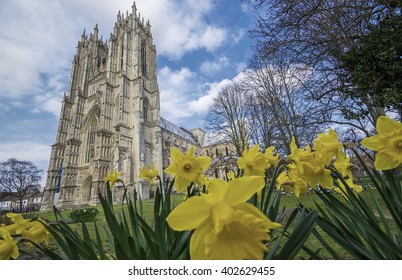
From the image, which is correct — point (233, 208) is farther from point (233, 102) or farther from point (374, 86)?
point (233, 102)

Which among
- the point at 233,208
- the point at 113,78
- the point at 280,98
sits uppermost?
the point at 113,78

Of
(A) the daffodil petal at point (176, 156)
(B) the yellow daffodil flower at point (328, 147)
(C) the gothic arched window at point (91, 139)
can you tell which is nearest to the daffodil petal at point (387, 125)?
(B) the yellow daffodil flower at point (328, 147)

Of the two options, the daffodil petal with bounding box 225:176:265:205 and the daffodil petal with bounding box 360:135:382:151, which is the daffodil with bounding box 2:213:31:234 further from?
the daffodil petal with bounding box 360:135:382:151

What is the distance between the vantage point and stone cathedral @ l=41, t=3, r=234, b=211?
22.0 metres

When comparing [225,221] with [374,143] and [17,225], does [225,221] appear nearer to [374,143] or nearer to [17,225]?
[374,143]

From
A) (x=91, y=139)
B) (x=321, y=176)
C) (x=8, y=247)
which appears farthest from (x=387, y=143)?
(x=91, y=139)

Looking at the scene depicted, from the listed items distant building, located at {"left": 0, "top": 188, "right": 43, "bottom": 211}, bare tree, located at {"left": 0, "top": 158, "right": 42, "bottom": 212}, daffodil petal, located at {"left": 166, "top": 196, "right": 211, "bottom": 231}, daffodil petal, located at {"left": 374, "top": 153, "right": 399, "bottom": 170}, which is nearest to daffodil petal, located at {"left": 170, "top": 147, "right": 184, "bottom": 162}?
daffodil petal, located at {"left": 166, "top": 196, "right": 211, "bottom": 231}

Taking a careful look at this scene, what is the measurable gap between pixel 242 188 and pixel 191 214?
0.13m

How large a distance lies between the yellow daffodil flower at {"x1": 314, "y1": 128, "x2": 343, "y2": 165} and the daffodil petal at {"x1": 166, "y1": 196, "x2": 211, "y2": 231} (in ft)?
2.35

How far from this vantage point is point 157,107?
26.3m

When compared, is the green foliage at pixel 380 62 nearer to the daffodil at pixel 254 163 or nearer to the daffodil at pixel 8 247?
the daffodil at pixel 254 163

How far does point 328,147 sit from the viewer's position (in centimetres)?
89
